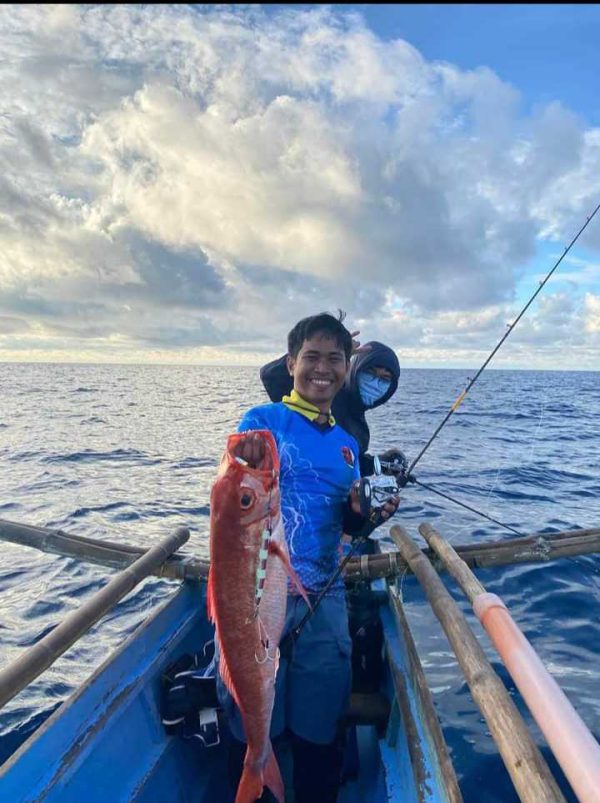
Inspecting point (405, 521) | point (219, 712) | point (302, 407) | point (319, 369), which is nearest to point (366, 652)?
point (219, 712)

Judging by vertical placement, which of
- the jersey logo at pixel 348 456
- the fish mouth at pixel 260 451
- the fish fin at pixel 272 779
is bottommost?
the fish fin at pixel 272 779

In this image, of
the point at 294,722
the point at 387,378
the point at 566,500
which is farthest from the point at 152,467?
the point at 294,722

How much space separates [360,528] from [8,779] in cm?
241

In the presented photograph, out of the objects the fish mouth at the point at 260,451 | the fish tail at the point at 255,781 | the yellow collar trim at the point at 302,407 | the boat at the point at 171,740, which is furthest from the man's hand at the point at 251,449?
the boat at the point at 171,740

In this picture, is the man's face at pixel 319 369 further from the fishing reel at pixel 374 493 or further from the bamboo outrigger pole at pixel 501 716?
the bamboo outrigger pole at pixel 501 716

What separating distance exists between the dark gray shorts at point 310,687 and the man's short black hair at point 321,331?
73.0 inches

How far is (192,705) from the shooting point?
3.53 m

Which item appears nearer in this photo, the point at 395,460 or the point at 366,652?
the point at 366,652

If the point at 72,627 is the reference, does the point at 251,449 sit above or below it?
above

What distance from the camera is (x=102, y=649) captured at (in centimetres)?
661

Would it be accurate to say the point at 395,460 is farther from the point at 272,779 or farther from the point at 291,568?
the point at 272,779

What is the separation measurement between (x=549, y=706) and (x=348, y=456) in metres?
2.15

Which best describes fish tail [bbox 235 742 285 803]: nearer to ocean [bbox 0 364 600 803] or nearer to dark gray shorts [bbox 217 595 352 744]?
dark gray shorts [bbox 217 595 352 744]

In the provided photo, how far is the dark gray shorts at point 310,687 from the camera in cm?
312
